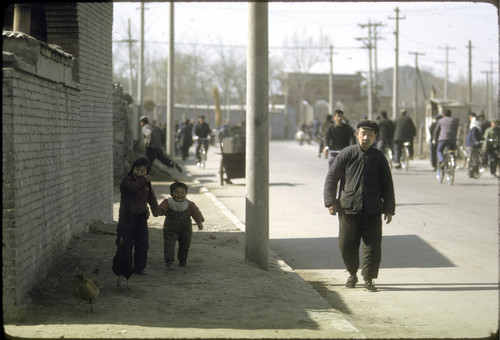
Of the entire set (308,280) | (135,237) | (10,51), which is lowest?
(308,280)

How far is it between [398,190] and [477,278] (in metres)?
10.7

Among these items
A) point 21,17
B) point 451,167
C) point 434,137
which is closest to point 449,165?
point 451,167

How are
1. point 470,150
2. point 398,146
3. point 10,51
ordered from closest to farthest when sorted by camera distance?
point 10,51
point 470,150
point 398,146

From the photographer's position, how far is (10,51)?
7.17 meters

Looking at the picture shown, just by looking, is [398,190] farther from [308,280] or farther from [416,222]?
[308,280]

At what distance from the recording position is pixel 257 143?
9484 millimetres

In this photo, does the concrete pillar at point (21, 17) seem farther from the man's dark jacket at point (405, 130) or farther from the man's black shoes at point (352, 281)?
the man's dark jacket at point (405, 130)

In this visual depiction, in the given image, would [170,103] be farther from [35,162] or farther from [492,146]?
[35,162]

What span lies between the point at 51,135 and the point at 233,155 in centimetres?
1254

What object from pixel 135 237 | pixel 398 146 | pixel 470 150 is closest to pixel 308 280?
pixel 135 237

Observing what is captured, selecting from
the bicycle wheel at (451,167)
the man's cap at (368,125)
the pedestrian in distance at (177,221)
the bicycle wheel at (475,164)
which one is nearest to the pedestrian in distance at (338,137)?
the bicycle wheel at (451,167)

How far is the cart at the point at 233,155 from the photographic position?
20.6 m

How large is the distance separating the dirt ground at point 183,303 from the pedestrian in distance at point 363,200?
0.67 m

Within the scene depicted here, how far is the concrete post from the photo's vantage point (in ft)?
30.7
